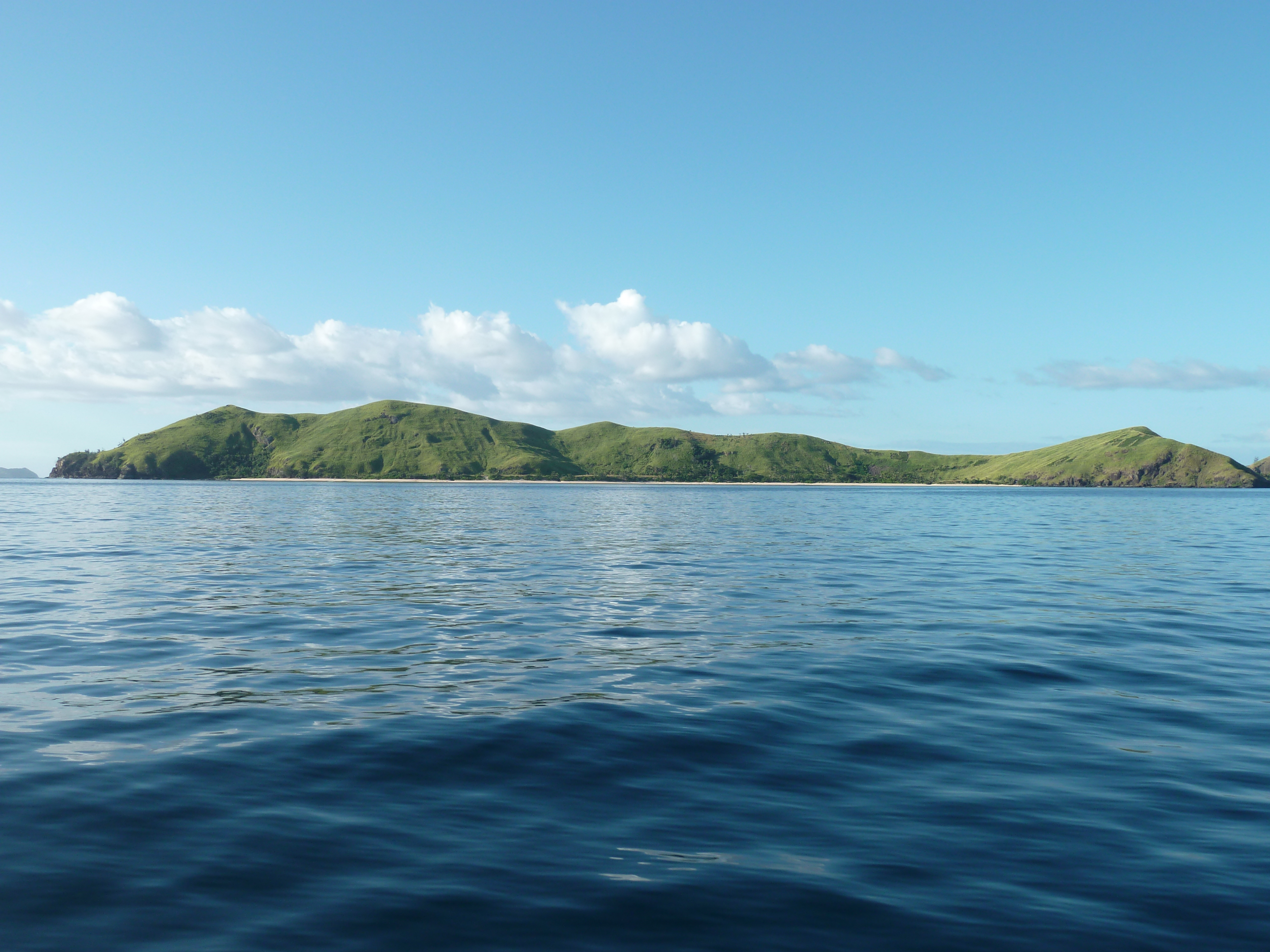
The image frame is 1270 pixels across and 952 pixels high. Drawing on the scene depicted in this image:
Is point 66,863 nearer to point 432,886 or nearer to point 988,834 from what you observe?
point 432,886

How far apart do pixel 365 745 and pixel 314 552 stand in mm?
36061

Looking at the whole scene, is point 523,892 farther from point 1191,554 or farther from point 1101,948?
point 1191,554

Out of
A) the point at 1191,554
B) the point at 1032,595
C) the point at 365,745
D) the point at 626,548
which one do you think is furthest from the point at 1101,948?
the point at 1191,554

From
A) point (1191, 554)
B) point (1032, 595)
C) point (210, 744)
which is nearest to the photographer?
point (210, 744)

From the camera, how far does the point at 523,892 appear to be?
7.50 meters

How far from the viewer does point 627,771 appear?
11078 mm

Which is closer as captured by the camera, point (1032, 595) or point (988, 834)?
point (988, 834)

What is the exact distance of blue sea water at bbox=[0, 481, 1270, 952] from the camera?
23.8ft

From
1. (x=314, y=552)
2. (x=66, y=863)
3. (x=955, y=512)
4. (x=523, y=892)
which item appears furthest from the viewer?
(x=955, y=512)

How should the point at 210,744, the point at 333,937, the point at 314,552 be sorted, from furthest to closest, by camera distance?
the point at 314,552, the point at 210,744, the point at 333,937

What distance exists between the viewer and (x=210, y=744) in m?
11.9

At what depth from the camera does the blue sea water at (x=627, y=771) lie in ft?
23.8

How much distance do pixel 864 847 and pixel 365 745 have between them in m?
7.75

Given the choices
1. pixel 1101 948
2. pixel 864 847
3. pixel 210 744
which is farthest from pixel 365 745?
pixel 1101 948
